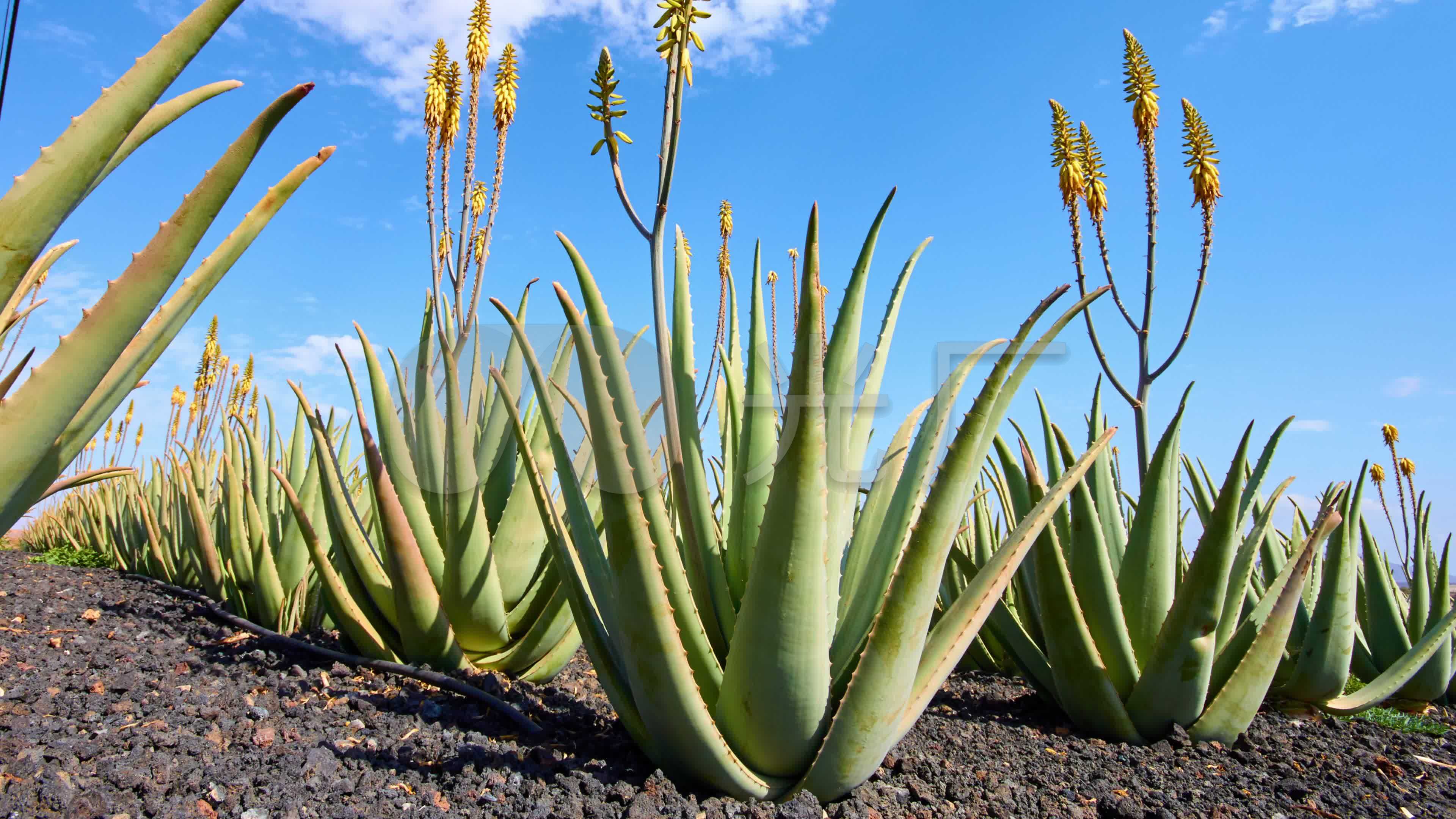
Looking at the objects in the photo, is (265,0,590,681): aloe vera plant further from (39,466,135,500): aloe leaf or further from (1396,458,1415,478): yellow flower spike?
(1396,458,1415,478): yellow flower spike

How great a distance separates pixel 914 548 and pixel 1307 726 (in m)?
2.27

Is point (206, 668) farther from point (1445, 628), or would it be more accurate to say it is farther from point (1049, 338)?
point (1445, 628)

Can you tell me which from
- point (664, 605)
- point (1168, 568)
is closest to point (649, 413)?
point (664, 605)

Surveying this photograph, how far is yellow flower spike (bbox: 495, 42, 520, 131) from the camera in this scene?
6863mm

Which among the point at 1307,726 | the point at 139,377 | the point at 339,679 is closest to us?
the point at 139,377

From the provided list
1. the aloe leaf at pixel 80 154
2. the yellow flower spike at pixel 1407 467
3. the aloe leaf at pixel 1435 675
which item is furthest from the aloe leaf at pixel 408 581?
the yellow flower spike at pixel 1407 467

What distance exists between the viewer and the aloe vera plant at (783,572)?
1.43 metres

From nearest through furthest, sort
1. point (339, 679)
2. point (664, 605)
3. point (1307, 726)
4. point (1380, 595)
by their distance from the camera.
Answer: point (664, 605) < point (339, 679) < point (1307, 726) < point (1380, 595)

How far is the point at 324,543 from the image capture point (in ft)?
10.9

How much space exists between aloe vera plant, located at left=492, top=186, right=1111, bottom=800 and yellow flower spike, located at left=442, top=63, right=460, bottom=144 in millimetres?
5951

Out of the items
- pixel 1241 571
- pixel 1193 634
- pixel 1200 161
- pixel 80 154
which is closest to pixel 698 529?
pixel 80 154

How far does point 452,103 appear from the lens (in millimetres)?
6785

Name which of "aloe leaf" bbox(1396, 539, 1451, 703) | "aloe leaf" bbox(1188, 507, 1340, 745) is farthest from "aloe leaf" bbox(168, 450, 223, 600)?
"aloe leaf" bbox(1396, 539, 1451, 703)

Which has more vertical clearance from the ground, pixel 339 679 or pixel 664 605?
pixel 664 605
